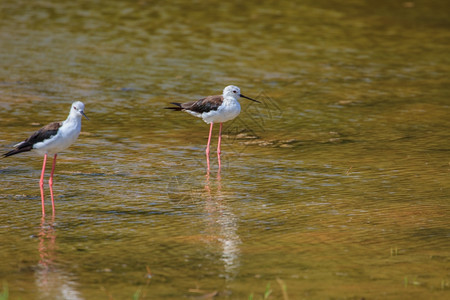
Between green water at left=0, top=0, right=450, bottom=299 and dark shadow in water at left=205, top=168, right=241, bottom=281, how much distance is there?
0.10 ft

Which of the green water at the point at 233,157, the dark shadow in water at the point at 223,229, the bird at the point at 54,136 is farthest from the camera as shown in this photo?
the bird at the point at 54,136

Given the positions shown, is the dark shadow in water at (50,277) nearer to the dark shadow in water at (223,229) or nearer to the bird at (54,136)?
the dark shadow in water at (223,229)

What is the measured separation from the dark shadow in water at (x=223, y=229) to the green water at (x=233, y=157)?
30 mm

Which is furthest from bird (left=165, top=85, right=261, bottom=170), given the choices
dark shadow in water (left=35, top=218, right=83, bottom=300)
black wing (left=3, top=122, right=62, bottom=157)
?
dark shadow in water (left=35, top=218, right=83, bottom=300)

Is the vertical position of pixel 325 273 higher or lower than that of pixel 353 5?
lower

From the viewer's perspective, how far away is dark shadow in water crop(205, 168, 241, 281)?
7.08 m

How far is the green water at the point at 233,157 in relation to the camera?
6.91 meters

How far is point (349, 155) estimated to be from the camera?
11.1m

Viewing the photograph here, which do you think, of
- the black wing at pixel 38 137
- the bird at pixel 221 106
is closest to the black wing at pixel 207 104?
the bird at pixel 221 106

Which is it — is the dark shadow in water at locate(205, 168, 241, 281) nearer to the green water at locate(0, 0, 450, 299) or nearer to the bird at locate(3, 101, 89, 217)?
the green water at locate(0, 0, 450, 299)

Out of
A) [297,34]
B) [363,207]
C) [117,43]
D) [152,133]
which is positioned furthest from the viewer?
[297,34]

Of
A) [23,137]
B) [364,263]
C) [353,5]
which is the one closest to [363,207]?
[364,263]

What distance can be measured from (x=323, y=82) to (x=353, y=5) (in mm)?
7723

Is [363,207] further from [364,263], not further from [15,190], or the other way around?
[15,190]
